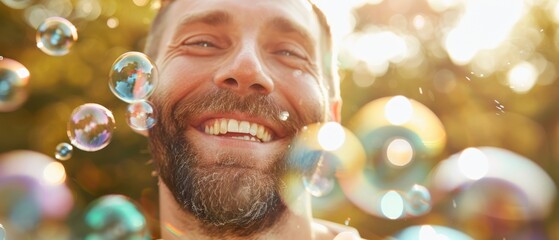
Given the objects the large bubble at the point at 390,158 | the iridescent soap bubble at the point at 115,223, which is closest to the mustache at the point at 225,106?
the iridescent soap bubble at the point at 115,223

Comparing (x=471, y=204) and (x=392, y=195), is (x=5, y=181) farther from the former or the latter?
(x=471, y=204)

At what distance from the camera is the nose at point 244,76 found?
272 centimetres

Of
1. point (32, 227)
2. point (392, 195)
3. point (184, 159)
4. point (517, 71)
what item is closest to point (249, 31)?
point (184, 159)

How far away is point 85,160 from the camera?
30.0 feet

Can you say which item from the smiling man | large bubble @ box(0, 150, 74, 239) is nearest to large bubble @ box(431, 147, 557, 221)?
the smiling man

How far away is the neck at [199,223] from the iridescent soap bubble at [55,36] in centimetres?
129

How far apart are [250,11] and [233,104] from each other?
49 centimetres

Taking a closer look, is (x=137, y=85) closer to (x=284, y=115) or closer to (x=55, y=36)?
(x=284, y=115)

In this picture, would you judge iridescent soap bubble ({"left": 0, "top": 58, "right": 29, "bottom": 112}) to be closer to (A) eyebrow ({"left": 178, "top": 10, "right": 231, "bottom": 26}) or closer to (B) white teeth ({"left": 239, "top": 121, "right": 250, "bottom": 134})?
(A) eyebrow ({"left": 178, "top": 10, "right": 231, "bottom": 26})

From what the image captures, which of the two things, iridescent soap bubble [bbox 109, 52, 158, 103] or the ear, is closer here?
iridescent soap bubble [bbox 109, 52, 158, 103]

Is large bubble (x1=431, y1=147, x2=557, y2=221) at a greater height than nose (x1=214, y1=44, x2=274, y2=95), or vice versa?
nose (x1=214, y1=44, x2=274, y2=95)

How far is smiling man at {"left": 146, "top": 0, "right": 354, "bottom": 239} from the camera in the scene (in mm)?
2654

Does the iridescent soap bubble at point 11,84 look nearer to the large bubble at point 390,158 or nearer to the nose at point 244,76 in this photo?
the nose at point 244,76

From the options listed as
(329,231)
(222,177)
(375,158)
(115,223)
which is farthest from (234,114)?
(375,158)
